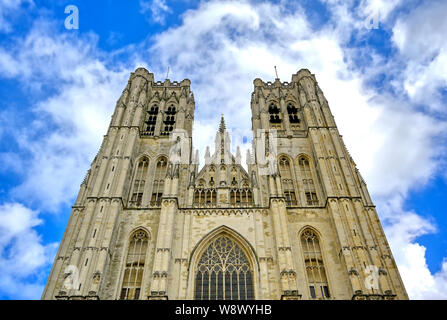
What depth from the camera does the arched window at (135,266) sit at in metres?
22.0

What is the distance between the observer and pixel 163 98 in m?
36.1

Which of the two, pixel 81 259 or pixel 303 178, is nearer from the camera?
pixel 81 259

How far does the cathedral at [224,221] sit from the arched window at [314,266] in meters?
0.07

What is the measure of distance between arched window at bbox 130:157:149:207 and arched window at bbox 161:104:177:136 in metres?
3.76

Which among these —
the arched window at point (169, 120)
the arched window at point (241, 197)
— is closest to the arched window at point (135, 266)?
the arched window at point (241, 197)

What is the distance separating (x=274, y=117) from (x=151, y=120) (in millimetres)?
11774

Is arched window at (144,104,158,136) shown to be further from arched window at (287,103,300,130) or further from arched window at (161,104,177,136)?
arched window at (287,103,300,130)

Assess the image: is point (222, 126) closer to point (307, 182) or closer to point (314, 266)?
point (307, 182)

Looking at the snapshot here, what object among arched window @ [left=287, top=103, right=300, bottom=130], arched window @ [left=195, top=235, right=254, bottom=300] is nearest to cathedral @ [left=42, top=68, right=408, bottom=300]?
arched window @ [left=195, top=235, right=254, bottom=300]

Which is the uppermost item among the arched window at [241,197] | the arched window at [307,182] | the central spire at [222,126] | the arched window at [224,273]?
the central spire at [222,126]

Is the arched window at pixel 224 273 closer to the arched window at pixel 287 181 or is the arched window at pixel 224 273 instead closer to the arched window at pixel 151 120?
the arched window at pixel 287 181
